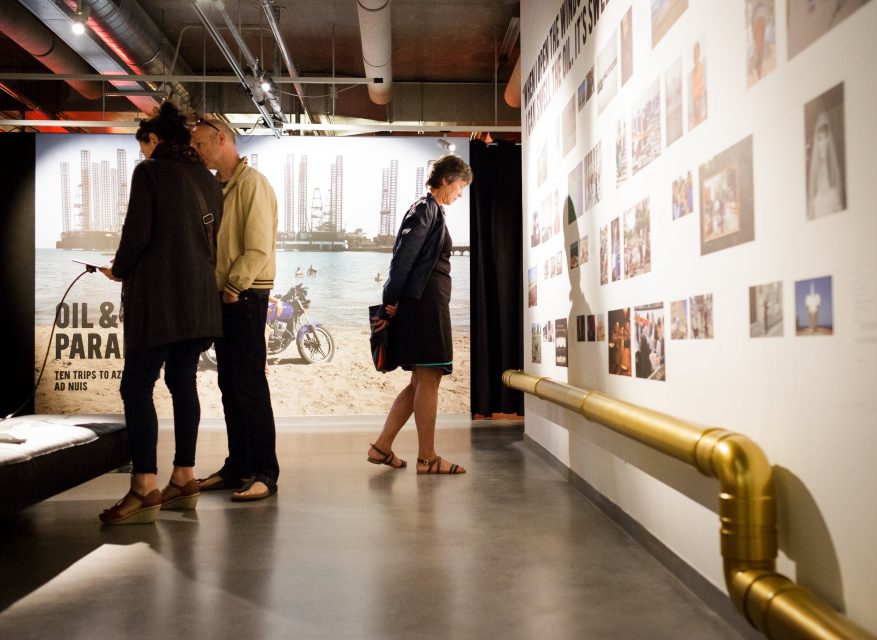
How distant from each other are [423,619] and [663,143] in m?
1.34

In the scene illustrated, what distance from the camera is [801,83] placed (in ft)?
4.29

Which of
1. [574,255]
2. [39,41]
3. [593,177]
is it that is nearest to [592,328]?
[574,255]

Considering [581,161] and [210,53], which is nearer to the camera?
[581,161]

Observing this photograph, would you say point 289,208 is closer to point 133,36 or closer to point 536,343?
point 133,36

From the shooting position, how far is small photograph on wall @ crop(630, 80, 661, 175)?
2076 mm

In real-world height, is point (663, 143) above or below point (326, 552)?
above

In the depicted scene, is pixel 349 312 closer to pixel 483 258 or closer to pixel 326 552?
pixel 483 258

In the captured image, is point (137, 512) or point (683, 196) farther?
point (137, 512)

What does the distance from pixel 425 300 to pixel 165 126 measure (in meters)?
1.33

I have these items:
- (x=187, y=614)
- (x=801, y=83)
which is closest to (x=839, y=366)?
(x=801, y=83)

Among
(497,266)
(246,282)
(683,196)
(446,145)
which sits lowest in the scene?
(246,282)

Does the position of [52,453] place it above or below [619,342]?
below

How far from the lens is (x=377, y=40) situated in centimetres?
514

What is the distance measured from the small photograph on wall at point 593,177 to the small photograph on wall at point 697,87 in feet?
2.79
